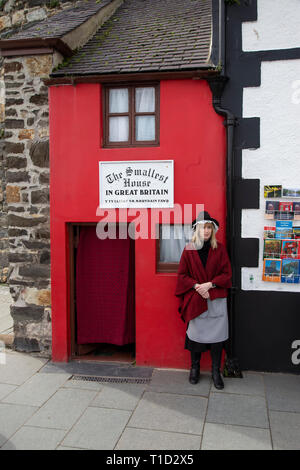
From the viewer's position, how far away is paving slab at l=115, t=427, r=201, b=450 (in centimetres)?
390

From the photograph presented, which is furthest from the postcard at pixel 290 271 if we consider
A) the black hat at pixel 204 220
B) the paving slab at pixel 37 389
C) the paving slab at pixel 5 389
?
the paving slab at pixel 5 389

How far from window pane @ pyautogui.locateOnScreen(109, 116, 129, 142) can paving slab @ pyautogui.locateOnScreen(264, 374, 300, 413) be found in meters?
3.76

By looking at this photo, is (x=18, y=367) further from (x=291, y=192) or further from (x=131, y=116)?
(x=291, y=192)

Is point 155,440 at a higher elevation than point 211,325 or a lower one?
lower

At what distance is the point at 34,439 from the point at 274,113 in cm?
468

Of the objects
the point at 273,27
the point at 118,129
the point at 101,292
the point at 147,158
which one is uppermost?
the point at 273,27

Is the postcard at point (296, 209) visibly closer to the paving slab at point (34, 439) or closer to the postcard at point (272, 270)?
the postcard at point (272, 270)

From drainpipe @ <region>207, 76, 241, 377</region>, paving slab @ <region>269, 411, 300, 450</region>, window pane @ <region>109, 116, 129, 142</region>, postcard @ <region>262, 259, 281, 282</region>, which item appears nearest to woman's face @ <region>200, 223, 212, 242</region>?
drainpipe @ <region>207, 76, 241, 377</region>

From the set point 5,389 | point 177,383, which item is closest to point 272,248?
point 177,383

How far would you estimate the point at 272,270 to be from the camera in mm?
5480

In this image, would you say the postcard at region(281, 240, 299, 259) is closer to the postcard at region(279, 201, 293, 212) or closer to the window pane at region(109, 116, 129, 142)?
the postcard at region(279, 201, 293, 212)

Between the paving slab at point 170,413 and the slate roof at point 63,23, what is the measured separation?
495cm

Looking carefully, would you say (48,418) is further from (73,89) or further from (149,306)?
(73,89)

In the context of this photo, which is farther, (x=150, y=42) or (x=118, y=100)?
(x=150, y=42)
